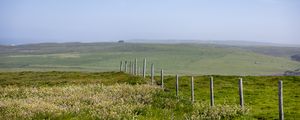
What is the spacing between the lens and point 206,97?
127 feet

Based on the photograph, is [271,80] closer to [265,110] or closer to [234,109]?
[265,110]

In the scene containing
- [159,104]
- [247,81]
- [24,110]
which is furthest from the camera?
[247,81]

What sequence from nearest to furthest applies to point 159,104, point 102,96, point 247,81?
1. point 159,104
2. point 102,96
3. point 247,81

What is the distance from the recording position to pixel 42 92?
35156mm

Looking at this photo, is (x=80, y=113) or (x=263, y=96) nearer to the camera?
(x=80, y=113)

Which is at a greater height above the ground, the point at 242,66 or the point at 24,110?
the point at 24,110

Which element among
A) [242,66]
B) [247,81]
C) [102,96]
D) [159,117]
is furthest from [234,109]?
[242,66]

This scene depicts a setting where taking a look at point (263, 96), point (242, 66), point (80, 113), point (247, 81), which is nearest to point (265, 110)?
point (263, 96)

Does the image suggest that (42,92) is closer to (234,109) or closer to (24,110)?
(24,110)

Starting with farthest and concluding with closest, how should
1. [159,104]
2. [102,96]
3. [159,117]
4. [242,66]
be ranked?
[242,66]
[102,96]
[159,104]
[159,117]

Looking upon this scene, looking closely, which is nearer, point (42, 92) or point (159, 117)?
point (159, 117)

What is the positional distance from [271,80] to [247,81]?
3.69m

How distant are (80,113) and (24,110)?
2.96 m

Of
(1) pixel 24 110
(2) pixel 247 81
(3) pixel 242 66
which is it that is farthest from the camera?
(3) pixel 242 66
